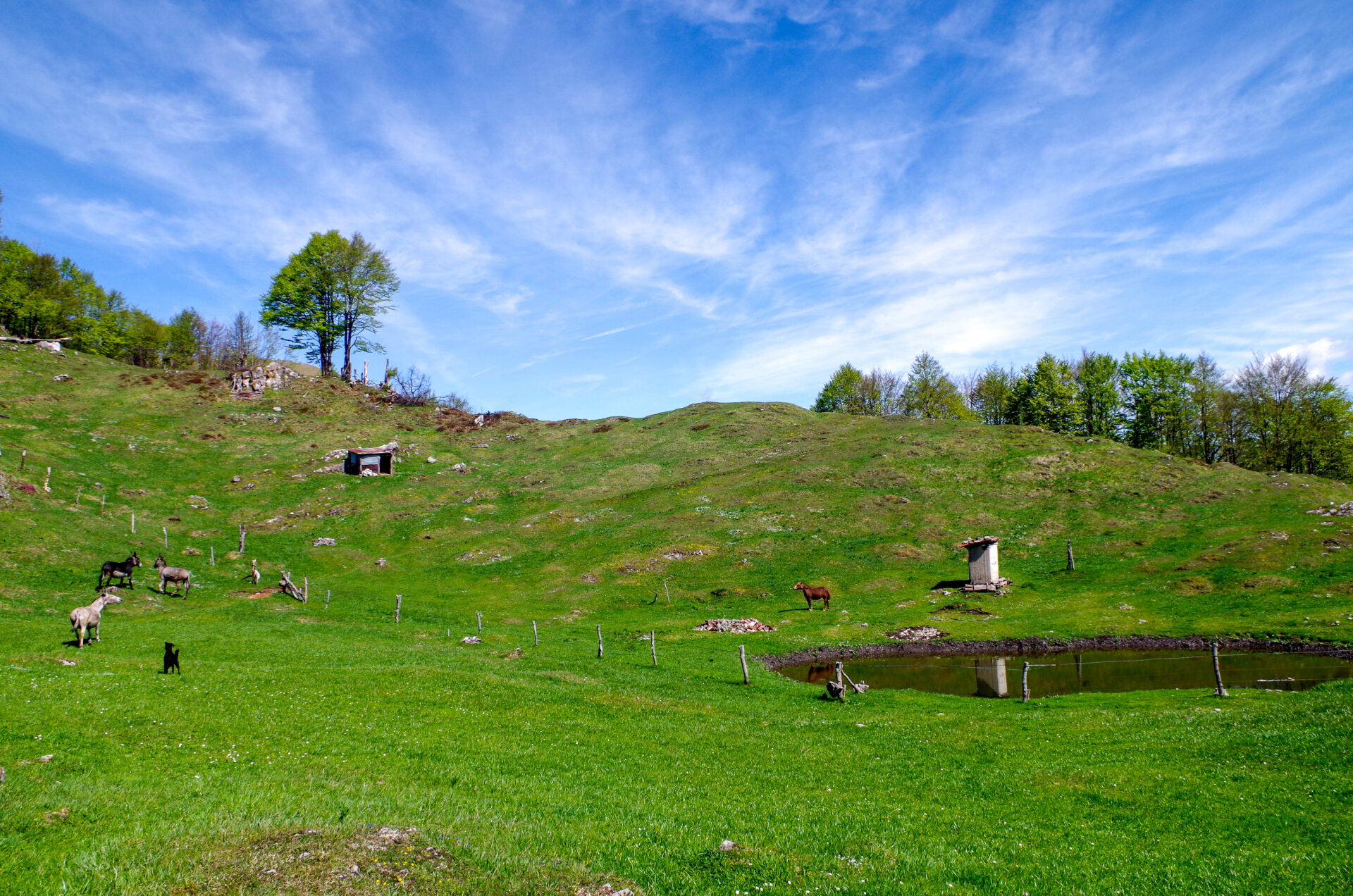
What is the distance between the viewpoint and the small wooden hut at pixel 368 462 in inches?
3930

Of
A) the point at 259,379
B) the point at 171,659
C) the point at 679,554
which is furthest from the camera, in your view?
the point at 259,379

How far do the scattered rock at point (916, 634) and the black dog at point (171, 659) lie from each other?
46.0 metres

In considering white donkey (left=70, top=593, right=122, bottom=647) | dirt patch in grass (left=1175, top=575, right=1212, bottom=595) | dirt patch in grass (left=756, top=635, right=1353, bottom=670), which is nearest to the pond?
dirt patch in grass (left=756, top=635, right=1353, bottom=670)

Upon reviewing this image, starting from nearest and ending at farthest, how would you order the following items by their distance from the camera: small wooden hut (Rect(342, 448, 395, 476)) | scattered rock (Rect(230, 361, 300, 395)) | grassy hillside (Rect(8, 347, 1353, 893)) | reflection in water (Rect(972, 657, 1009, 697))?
grassy hillside (Rect(8, 347, 1353, 893))
reflection in water (Rect(972, 657, 1009, 697))
small wooden hut (Rect(342, 448, 395, 476))
scattered rock (Rect(230, 361, 300, 395))

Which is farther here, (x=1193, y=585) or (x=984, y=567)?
(x=984, y=567)

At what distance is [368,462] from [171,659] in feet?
248

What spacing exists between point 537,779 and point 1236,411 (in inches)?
5500

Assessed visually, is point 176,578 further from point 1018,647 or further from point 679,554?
point 1018,647

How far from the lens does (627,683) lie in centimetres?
3725

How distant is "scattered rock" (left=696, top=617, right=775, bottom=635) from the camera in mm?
55094

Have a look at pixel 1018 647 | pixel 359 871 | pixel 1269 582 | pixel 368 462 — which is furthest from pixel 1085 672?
pixel 368 462

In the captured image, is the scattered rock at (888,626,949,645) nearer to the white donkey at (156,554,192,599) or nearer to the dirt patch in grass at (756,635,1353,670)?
the dirt patch in grass at (756,635,1353,670)

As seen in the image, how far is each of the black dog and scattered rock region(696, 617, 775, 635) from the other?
35937 mm

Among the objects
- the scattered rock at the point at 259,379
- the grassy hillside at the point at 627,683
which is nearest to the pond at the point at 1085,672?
the grassy hillside at the point at 627,683
